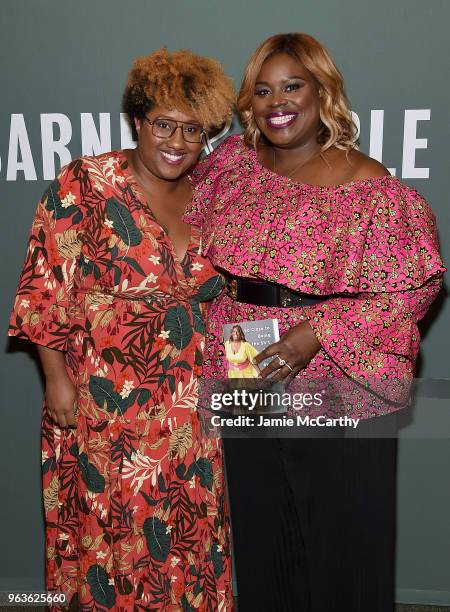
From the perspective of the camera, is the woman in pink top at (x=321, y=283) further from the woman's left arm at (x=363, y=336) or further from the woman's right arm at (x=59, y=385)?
the woman's right arm at (x=59, y=385)

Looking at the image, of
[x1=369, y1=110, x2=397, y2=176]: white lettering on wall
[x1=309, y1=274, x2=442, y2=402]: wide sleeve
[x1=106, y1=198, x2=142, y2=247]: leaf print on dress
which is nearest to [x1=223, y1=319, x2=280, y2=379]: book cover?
[x1=309, y1=274, x2=442, y2=402]: wide sleeve

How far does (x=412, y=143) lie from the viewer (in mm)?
2184

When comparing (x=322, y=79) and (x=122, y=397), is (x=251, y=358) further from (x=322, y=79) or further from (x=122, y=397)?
(x=322, y=79)

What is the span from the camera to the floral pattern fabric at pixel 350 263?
1.64 metres

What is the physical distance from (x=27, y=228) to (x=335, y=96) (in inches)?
44.0

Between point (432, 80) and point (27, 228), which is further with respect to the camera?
point (27, 228)

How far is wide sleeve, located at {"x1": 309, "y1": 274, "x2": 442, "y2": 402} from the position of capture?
1.67 m

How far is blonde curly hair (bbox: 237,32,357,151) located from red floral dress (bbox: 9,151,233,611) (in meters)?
0.41

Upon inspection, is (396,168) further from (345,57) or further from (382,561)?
(382,561)

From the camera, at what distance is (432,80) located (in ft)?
7.00

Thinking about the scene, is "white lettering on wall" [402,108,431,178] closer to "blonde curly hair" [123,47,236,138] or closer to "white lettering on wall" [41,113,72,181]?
"blonde curly hair" [123,47,236,138]

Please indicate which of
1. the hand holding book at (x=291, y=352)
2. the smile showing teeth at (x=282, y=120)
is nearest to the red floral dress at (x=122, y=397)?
the hand holding book at (x=291, y=352)

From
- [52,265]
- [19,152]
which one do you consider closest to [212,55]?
[19,152]

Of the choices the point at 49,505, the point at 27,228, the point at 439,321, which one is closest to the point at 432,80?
the point at 439,321
